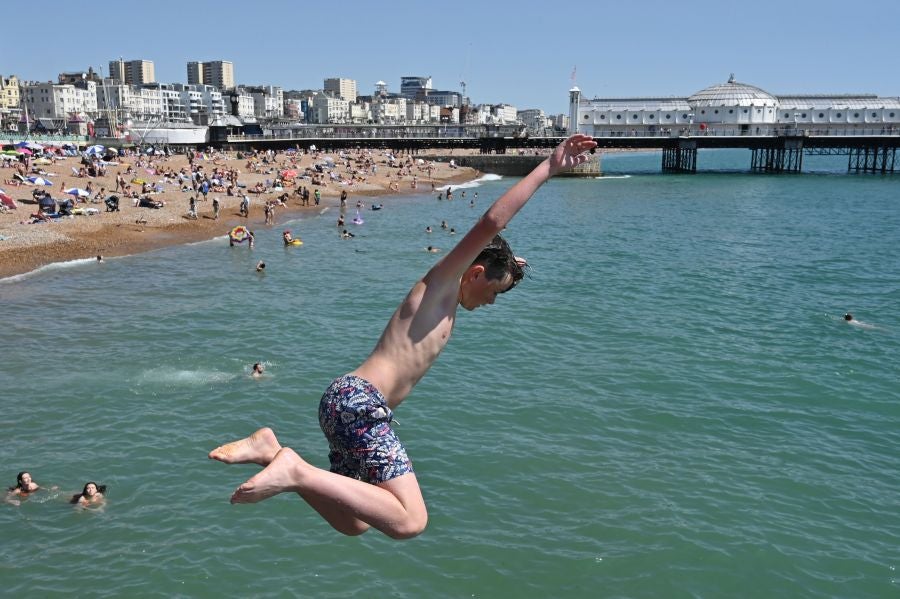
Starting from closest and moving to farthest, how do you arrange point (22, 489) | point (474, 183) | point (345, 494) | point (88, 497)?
point (345, 494)
point (88, 497)
point (22, 489)
point (474, 183)

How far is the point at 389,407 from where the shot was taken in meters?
4.10

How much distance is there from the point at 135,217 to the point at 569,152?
41.8 metres

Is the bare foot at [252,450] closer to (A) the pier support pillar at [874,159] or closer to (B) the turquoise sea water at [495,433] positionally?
(B) the turquoise sea water at [495,433]

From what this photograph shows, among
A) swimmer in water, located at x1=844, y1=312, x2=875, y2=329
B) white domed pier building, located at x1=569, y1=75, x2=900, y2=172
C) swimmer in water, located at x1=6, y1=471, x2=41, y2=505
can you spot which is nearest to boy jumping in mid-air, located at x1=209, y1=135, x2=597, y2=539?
swimmer in water, located at x1=6, y1=471, x2=41, y2=505

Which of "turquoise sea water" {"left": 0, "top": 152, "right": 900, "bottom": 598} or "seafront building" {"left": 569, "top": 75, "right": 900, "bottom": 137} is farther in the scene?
"seafront building" {"left": 569, "top": 75, "right": 900, "bottom": 137}

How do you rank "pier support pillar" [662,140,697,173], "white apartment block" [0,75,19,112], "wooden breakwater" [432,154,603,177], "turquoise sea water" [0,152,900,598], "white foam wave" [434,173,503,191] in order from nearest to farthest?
"turquoise sea water" [0,152,900,598], "white foam wave" [434,173,503,191], "wooden breakwater" [432,154,603,177], "pier support pillar" [662,140,697,173], "white apartment block" [0,75,19,112]

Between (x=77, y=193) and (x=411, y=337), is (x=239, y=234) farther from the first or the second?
(x=411, y=337)

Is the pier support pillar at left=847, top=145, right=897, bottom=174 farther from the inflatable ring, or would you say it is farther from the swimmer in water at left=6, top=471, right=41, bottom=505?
the swimmer in water at left=6, top=471, right=41, bottom=505

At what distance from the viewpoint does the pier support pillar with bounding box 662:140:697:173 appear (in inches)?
4358

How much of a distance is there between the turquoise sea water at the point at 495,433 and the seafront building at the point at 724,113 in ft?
279

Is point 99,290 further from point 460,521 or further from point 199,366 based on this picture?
point 460,521

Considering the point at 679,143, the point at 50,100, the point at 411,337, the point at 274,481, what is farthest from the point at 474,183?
the point at 50,100

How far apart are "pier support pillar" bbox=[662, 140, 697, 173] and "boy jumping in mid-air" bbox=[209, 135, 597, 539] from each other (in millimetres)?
111492

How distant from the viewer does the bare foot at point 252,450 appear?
373cm
